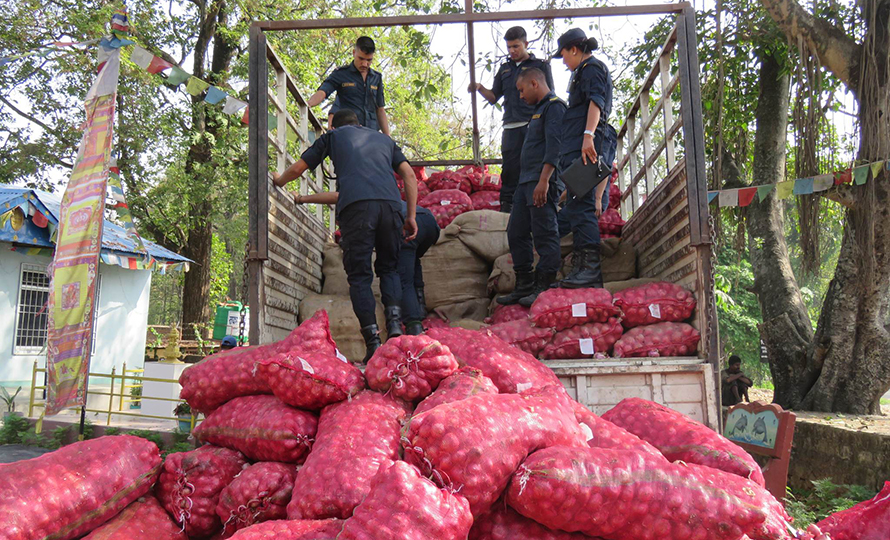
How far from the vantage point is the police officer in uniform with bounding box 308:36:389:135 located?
527 centimetres

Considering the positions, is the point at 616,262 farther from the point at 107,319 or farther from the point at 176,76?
the point at 107,319

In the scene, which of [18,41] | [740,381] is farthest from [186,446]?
[18,41]

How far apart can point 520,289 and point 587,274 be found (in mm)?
510

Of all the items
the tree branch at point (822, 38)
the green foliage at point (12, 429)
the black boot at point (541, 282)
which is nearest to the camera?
the black boot at point (541, 282)

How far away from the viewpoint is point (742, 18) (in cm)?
757

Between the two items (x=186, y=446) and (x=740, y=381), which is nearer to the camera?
(x=186, y=446)

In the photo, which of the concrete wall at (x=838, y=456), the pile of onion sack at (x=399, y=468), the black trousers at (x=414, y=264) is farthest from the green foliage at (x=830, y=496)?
the black trousers at (x=414, y=264)

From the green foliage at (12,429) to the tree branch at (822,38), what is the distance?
9.84 metres

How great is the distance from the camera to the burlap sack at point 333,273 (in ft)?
15.8

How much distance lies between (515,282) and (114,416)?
25.2ft

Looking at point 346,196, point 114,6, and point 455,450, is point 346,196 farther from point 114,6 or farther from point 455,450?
point 114,6

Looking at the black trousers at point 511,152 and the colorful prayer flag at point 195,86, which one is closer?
the colorful prayer flag at point 195,86

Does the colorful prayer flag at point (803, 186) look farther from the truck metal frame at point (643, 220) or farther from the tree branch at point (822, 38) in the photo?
the truck metal frame at point (643, 220)

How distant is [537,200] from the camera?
406 centimetres
